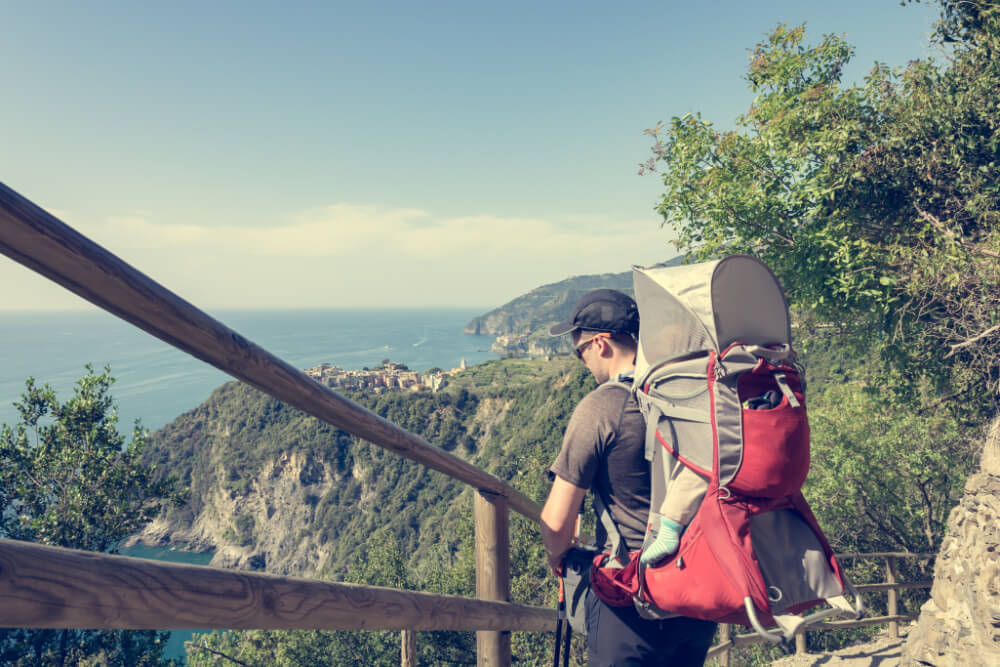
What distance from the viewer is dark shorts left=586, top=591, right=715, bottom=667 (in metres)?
1.79

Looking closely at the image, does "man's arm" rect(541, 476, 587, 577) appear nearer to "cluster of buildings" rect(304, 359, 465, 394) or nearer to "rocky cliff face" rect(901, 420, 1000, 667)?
"rocky cliff face" rect(901, 420, 1000, 667)

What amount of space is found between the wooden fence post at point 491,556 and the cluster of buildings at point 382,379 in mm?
92755

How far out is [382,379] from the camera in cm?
10800

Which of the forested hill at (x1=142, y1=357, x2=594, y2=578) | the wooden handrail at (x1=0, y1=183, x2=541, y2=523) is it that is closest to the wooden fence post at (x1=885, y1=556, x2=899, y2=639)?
the wooden handrail at (x1=0, y1=183, x2=541, y2=523)

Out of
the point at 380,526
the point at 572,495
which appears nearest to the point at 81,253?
the point at 572,495

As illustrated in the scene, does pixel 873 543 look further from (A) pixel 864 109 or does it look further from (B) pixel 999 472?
(A) pixel 864 109

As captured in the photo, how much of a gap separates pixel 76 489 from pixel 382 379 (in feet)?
315

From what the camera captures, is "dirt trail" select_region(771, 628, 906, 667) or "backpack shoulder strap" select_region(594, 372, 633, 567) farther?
"dirt trail" select_region(771, 628, 906, 667)

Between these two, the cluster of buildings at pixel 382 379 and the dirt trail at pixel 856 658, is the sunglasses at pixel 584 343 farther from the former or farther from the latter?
the cluster of buildings at pixel 382 379

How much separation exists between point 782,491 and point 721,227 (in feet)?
32.4

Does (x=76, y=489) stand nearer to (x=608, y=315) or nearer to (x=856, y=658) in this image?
(x=608, y=315)

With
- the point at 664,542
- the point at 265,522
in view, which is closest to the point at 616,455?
the point at 664,542

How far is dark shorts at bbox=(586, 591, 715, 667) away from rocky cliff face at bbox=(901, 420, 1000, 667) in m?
5.29

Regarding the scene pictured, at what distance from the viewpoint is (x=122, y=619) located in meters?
0.84
